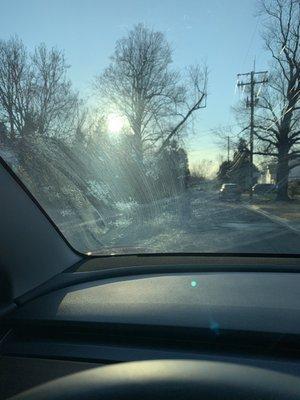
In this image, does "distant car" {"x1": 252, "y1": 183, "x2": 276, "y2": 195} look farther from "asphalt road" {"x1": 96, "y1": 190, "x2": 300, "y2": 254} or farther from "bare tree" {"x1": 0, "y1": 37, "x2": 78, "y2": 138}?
"bare tree" {"x1": 0, "y1": 37, "x2": 78, "y2": 138}

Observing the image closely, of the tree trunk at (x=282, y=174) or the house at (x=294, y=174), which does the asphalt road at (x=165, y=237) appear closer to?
the tree trunk at (x=282, y=174)

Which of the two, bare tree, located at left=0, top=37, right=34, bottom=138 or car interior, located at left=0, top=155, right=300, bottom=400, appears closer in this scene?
car interior, located at left=0, top=155, right=300, bottom=400

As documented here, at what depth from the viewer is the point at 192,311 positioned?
8.63 feet

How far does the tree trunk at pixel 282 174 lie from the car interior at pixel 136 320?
1490 centimetres

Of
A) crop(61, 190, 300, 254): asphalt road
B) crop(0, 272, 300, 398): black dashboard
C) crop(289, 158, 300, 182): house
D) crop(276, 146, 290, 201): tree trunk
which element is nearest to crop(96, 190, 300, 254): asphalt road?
crop(61, 190, 300, 254): asphalt road

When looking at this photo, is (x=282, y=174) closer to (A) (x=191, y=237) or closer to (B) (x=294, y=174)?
(B) (x=294, y=174)

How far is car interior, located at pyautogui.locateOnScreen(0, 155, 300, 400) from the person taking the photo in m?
1.96

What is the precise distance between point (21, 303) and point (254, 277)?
142 centimetres

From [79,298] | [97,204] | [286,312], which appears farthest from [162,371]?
[97,204]

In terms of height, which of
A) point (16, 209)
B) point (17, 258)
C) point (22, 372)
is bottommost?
point (22, 372)

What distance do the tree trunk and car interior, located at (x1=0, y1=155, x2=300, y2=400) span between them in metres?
14.9

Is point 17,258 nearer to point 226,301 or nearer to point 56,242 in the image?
point 56,242

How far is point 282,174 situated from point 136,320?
77.6ft

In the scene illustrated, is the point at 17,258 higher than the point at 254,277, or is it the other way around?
the point at 17,258
